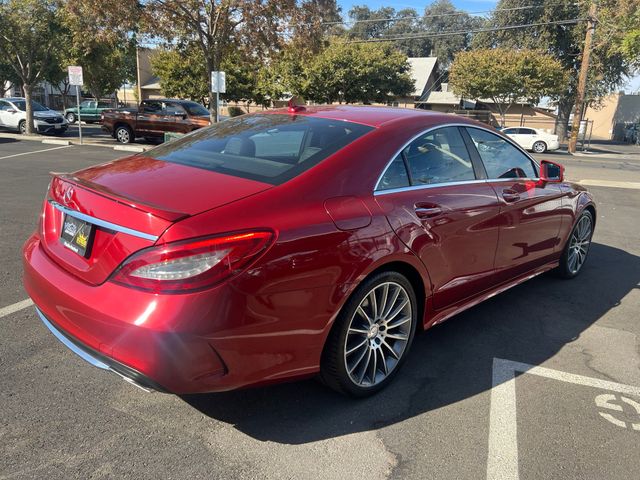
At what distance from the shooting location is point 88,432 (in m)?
2.60

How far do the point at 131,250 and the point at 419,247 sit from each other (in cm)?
165

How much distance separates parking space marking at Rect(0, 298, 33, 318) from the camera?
Answer: 3913 mm

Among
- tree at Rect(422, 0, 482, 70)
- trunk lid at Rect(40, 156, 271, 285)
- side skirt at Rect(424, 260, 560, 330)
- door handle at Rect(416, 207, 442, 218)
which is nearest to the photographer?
trunk lid at Rect(40, 156, 271, 285)

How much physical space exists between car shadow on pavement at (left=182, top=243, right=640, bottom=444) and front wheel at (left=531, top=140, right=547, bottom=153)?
24723mm

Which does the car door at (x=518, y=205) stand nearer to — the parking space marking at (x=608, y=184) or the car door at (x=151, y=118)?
the parking space marking at (x=608, y=184)

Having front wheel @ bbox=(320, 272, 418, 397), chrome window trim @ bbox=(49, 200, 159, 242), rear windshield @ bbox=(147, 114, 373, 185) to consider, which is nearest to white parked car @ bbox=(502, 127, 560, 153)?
rear windshield @ bbox=(147, 114, 373, 185)

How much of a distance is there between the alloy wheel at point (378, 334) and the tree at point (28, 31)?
20.2 m

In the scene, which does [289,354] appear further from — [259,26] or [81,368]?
[259,26]

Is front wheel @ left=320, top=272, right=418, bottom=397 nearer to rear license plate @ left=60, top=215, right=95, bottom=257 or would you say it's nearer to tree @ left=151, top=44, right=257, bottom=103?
rear license plate @ left=60, top=215, right=95, bottom=257

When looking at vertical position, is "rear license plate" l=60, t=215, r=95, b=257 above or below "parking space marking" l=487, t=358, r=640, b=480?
above

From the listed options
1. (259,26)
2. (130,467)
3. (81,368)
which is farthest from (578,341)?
(259,26)

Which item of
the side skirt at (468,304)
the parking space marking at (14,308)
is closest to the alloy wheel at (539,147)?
the side skirt at (468,304)

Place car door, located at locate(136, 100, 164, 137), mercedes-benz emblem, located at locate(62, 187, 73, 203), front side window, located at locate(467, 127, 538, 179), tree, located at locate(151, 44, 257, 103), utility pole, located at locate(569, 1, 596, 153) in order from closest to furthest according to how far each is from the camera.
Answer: mercedes-benz emblem, located at locate(62, 187, 73, 203)
front side window, located at locate(467, 127, 538, 179)
car door, located at locate(136, 100, 164, 137)
utility pole, located at locate(569, 1, 596, 153)
tree, located at locate(151, 44, 257, 103)

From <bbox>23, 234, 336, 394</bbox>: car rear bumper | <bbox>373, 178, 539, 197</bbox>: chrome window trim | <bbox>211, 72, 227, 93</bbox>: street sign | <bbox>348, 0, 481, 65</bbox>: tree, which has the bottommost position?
<bbox>23, 234, 336, 394</bbox>: car rear bumper
